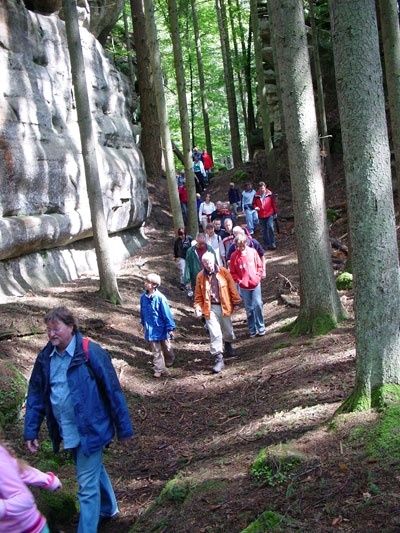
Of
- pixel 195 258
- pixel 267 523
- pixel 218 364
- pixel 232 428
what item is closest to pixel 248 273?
pixel 195 258

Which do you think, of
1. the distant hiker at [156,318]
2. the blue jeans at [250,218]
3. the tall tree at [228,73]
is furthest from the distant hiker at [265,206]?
the tall tree at [228,73]

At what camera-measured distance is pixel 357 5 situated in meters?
4.96

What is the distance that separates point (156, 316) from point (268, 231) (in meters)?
11.1

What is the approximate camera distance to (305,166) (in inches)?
364

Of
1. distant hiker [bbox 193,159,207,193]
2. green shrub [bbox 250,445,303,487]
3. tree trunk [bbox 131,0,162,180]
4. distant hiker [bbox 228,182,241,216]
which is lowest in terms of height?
green shrub [bbox 250,445,303,487]

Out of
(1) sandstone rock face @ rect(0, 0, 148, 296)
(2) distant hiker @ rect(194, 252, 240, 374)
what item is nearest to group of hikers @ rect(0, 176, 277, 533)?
(2) distant hiker @ rect(194, 252, 240, 374)

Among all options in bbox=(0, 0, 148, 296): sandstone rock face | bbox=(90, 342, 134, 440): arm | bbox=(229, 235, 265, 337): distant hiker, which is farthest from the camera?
bbox=(0, 0, 148, 296): sandstone rock face

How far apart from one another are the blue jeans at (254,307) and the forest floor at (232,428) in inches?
9.1

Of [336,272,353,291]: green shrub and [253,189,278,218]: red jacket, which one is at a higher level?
[253,189,278,218]: red jacket

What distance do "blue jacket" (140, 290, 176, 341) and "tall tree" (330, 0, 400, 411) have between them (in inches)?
202

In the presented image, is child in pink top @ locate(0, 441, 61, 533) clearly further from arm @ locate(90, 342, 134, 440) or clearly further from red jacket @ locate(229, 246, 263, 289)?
red jacket @ locate(229, 246, 263, 289)

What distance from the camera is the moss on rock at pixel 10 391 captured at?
7835mm

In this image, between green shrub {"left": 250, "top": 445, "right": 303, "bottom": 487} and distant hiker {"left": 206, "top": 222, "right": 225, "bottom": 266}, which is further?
distant hiker {"left": 206, "top": 222, "right": 225, "bottom": 266}

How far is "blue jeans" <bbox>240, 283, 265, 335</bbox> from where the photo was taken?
11.5 metres
